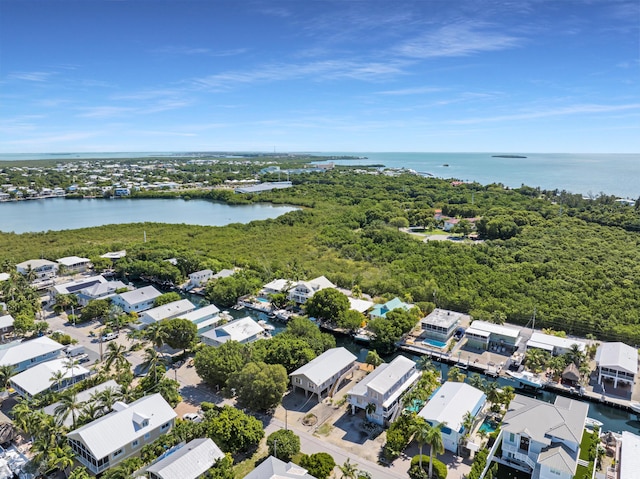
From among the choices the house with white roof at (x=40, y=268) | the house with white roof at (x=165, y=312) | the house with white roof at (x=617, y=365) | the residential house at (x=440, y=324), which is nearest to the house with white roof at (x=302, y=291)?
the house with white roof at (x=165, y=312)

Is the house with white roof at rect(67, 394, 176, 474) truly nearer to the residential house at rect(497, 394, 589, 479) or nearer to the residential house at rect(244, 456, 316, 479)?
the residential house at rect(244, 456, 316, 479)

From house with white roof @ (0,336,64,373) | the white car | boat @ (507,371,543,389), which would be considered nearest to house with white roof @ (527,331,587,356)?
boat @ (507,371,543,389)

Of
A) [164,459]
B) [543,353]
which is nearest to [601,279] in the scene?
[543,353]

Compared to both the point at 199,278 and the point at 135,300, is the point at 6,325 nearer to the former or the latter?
the point at 135,300

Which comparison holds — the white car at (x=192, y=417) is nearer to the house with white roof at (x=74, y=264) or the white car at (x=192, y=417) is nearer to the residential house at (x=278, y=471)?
the residential house at (x=278, y=471)

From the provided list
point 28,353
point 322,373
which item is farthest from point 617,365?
point 28,353

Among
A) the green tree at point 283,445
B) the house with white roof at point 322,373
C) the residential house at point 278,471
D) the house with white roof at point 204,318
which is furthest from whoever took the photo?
the house with white roof at point 204,318
